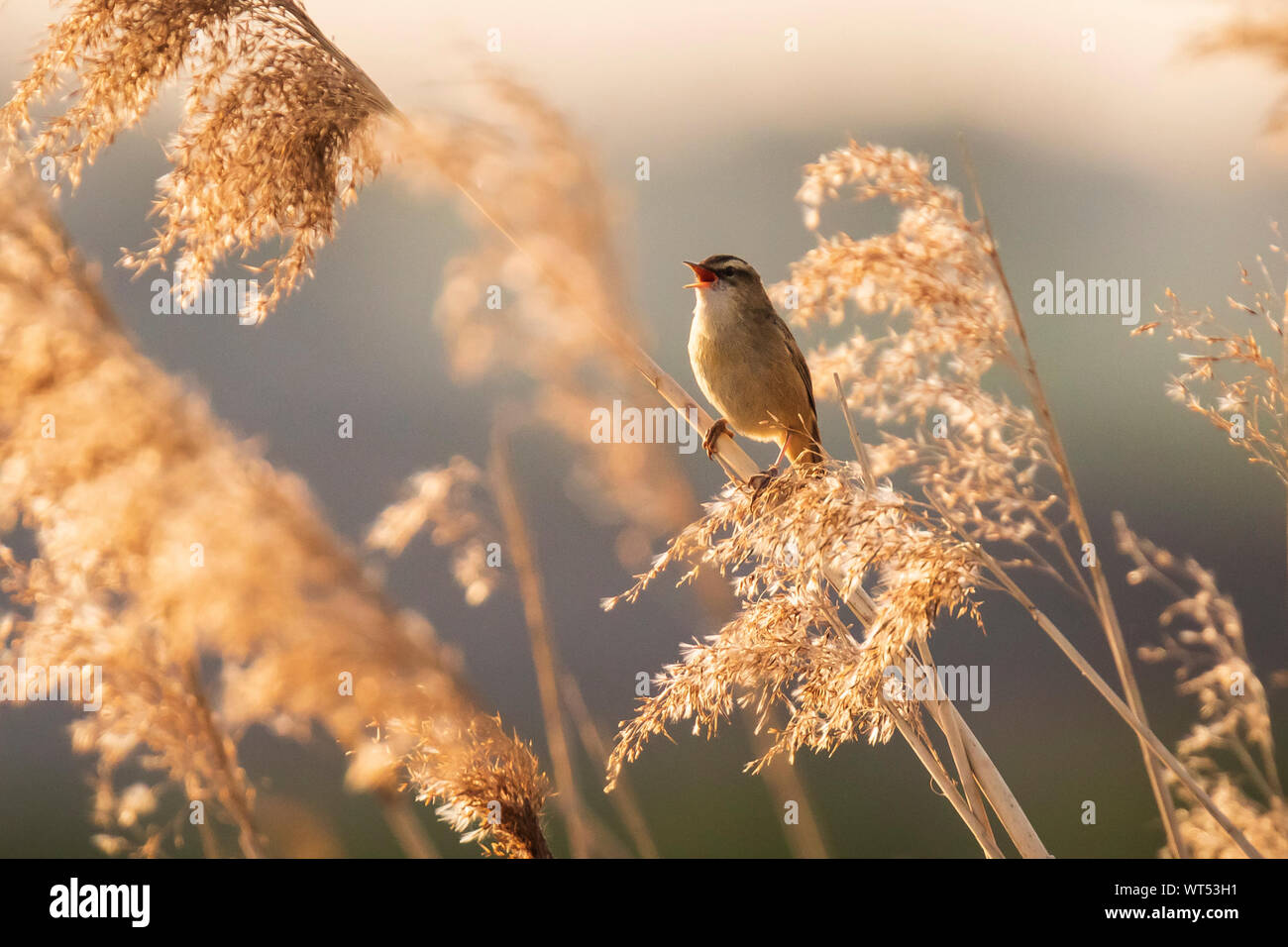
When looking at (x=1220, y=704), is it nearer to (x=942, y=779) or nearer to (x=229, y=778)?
(x=942, y=779)

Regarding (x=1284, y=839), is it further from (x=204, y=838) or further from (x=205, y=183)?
(x=205, y=183)

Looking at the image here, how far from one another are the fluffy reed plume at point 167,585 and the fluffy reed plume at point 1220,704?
1386 mm

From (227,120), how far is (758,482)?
1.33 m

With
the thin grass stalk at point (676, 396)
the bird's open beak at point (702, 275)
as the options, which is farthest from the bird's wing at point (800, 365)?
the thin grass stalk at point (676, 396)

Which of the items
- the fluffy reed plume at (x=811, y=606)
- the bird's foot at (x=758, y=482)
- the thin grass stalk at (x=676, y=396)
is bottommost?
the fluffy reed plume at (x=811, y=606)

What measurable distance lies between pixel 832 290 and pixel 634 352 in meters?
0.42

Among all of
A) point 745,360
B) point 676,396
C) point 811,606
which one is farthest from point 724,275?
point 811,606

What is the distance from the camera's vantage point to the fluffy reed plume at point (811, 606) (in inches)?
63.1

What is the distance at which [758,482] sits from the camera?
2051 millimetres

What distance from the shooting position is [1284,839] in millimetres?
2021

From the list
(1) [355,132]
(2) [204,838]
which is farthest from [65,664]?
(1) [355,132]

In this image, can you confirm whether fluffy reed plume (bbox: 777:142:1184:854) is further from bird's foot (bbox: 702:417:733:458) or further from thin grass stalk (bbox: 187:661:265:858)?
thin grass stalk (bbox: 187:661:265:858)

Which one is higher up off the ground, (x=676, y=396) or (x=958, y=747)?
(x=676, y=396)

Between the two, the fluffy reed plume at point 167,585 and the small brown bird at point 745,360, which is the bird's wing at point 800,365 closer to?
the small brown bird at point 745,360
